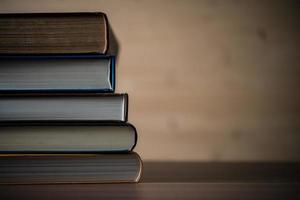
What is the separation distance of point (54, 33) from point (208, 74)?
0.42m

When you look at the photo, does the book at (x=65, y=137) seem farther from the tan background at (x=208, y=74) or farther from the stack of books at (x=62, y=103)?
the tan background at (x=208, y=74)

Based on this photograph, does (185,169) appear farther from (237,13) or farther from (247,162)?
(237,13)

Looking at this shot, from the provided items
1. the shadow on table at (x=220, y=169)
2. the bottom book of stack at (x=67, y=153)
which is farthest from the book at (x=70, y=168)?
the shadow on table at (x=220, y=169)

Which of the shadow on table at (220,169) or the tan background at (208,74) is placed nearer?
the shadow on table at (220,169)

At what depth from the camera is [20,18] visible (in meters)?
0.67

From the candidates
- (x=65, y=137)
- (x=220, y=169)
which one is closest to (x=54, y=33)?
(x=65, y=137)

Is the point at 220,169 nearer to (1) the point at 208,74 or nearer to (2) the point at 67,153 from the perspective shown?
(1) the point at 208,74

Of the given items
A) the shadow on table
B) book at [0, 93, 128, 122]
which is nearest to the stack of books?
book at [0, 93, 128, 122]

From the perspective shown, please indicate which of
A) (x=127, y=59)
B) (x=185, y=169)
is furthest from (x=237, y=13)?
(x=185, y=169)

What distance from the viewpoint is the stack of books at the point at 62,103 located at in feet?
1.97

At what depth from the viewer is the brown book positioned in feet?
2.16

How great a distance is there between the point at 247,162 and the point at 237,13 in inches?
15.8

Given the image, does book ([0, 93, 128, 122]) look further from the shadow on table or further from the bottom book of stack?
the shadow on table

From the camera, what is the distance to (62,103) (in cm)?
65
